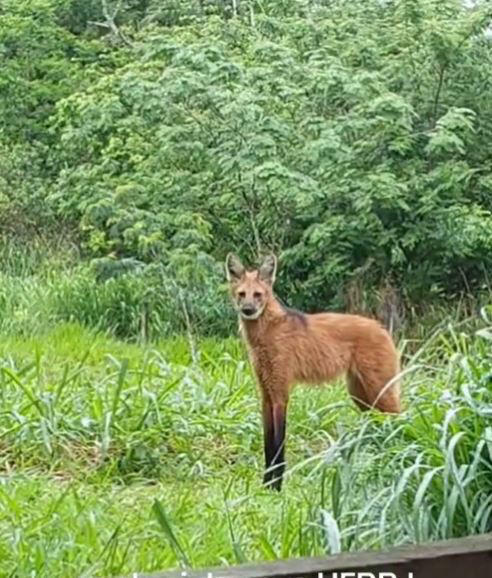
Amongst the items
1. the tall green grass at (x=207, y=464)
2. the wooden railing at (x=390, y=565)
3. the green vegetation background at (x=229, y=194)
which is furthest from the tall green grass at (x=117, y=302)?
the wooden railing at (x=390, y=565)

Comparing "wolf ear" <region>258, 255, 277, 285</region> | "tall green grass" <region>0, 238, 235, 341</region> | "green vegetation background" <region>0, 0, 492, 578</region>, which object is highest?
"wolf ear" <region>258, 255, 277, 285</region>

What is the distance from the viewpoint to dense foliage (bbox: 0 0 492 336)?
6918 millimetres

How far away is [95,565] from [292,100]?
5.27 metres

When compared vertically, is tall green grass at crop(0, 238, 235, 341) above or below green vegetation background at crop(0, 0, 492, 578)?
below

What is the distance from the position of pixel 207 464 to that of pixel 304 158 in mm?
3621

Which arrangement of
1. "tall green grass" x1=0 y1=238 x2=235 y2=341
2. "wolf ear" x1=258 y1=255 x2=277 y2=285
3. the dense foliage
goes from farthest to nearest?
the dense foliage < "tall green grass" x1=0 y1=238 x2=235 y2=341 < "wolf ear" x1=258 y1=255 x2=277 y2=285

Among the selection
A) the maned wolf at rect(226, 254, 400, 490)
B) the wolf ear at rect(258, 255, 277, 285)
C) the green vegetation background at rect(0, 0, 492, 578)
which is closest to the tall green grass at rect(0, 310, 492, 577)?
the green vegetation background at rect(0, 0, 492, 578)

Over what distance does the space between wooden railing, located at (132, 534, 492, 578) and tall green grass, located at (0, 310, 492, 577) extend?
860 millimetres

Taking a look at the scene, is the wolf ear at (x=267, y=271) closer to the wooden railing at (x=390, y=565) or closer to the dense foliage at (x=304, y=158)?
the dense foliage at (x=304, y=158)

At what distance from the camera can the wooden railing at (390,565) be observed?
33.6 inches

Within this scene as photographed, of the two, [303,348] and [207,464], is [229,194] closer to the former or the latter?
[303,348]

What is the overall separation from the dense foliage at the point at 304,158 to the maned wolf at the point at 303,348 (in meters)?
2.74

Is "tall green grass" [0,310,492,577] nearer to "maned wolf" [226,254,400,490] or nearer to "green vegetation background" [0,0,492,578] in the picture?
"green vegetation background" [0,0,492,578]

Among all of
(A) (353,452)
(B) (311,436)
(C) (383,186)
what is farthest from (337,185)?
(A) (353,452)
